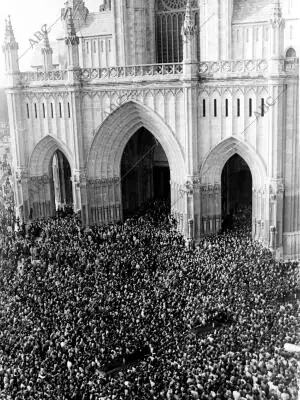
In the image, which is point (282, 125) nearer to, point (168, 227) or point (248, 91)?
point (248, 91)

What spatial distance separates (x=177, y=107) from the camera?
123 feet

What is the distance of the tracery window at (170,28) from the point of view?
44750 millimetres

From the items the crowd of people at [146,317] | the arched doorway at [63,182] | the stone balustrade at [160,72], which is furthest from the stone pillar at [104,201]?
the arched doorway at [63,182]

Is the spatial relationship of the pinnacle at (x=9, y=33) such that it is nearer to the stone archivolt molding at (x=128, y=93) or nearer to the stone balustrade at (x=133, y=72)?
the stone balustrade at (x=133, y=72)

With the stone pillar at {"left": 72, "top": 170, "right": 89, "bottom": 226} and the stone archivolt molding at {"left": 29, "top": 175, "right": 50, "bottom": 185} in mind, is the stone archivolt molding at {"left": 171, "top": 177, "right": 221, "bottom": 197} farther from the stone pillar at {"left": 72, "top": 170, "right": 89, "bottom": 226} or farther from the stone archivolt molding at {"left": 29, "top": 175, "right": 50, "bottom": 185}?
the stone archivolt molding at {"left": 29, "top": 175, "right": 50, "bottom": 185}

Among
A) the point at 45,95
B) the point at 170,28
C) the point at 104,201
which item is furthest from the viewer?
the point at 170,28

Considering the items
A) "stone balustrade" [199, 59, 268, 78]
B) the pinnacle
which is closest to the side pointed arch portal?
the pinnacle

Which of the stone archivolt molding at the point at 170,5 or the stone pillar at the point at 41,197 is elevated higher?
the stone archivolt molding at the point at 170,5

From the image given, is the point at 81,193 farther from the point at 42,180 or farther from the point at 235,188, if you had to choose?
the point at 235,188

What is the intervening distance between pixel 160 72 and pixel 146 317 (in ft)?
56.9

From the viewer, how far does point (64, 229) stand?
134 feet

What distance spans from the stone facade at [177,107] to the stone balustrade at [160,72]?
7cm

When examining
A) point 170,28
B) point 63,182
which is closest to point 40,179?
point 63,182

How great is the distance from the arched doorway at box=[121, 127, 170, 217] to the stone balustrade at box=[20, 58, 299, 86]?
7356 millimetres
